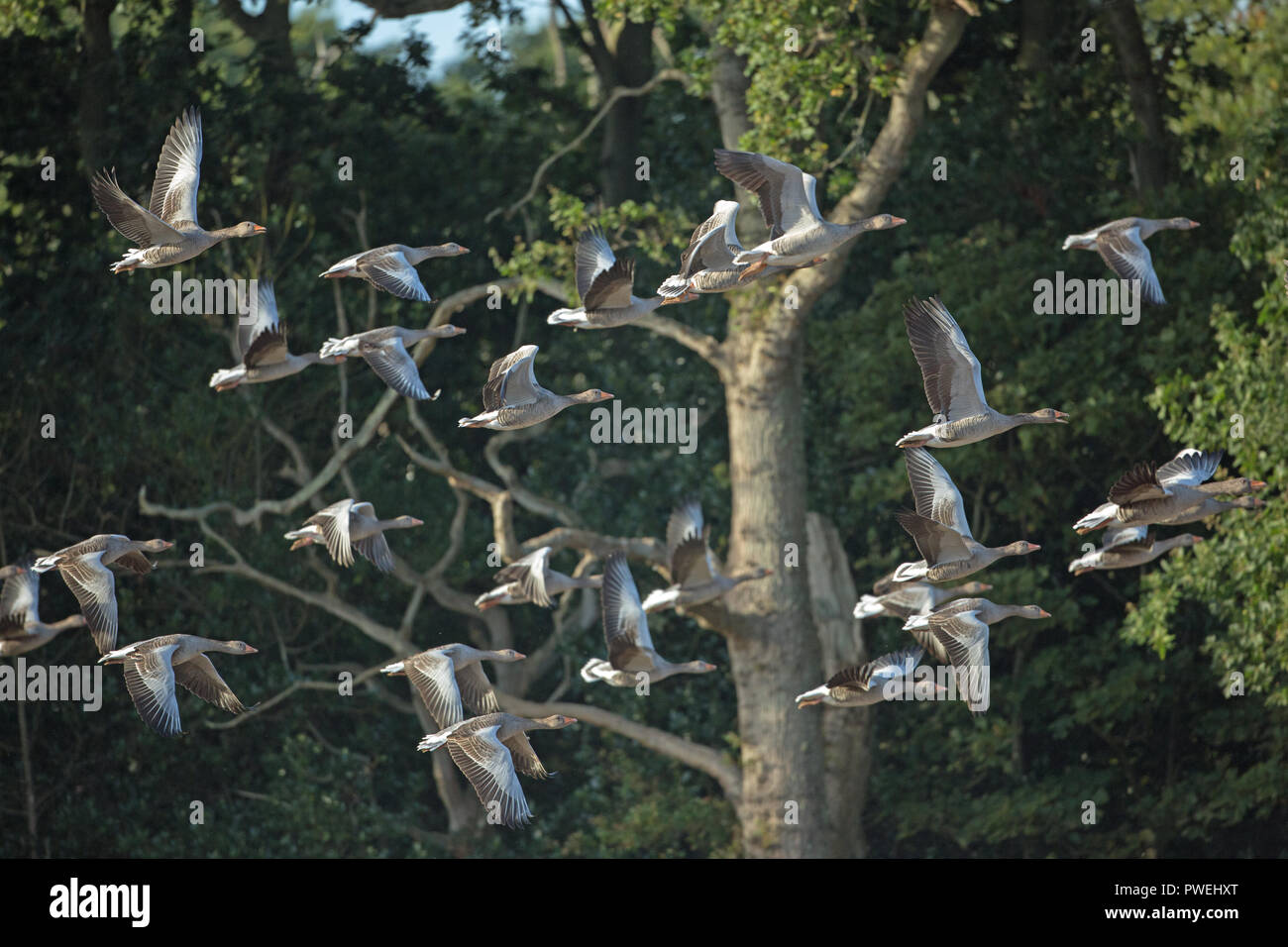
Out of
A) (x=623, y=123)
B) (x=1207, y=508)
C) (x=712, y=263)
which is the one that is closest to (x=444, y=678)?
(x=712, y=263)

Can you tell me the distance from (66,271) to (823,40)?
343 inches

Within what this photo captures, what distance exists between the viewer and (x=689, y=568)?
13070mm

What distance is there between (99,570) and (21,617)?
173 centimetres

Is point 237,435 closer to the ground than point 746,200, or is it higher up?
closer to the ground

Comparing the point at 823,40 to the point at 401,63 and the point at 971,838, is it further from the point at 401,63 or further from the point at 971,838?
the point at 971,838

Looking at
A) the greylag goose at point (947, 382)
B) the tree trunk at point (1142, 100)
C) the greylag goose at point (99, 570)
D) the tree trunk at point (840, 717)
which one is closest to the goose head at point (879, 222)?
the greylag goose at point (947, 382)

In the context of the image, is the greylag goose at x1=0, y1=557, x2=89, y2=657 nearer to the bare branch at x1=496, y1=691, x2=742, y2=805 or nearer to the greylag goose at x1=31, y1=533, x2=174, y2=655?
the greylag goose at x1=31, y1=533, x2=174, y2=655

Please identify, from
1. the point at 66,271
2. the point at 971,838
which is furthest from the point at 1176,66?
the point at 66,271

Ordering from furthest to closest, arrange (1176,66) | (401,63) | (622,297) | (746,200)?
(401,63)
(1176,66)
(746,200)
(622,297)

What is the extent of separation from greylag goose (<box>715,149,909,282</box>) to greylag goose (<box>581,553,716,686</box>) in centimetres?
283

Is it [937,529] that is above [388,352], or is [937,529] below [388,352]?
below

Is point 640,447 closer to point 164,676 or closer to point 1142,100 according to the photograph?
point 1142,100

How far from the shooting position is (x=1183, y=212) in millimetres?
16578

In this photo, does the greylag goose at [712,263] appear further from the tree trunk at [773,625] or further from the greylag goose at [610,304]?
the tree trunk at [773,625]
